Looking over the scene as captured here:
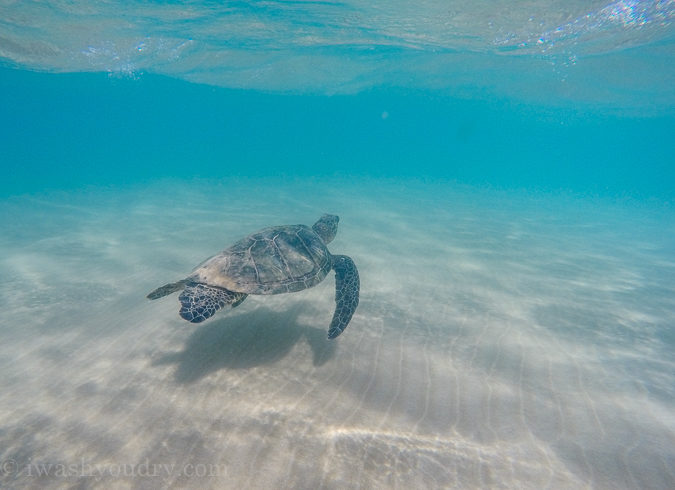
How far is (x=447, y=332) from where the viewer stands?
19.7ft

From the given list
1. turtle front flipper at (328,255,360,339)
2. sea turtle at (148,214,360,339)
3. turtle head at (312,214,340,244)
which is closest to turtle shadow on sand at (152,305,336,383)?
turtle front flipper at (328,255,360,339)

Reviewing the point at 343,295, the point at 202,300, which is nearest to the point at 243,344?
the point at 202,300

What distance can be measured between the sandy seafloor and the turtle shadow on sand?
0.11 feet

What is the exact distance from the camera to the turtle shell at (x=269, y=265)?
4.91 meters

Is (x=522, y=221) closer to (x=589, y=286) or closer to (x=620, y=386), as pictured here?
(x=589, y=286)

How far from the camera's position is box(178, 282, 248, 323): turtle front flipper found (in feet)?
13.3

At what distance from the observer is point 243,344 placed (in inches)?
211

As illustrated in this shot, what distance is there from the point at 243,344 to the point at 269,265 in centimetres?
146

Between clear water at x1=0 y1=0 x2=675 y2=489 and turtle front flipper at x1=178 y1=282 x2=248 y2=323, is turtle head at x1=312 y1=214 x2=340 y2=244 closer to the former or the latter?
clear water at x1=0 y1=0 x2=675 y2=489

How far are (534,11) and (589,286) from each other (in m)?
18.6

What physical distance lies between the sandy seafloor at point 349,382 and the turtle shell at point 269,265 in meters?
1.14

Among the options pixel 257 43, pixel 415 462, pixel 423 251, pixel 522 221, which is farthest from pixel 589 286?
pixel 257 43

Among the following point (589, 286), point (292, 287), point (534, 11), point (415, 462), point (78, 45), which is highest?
point (534, 11)

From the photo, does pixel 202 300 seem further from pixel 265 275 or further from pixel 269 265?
pixel 269 265
